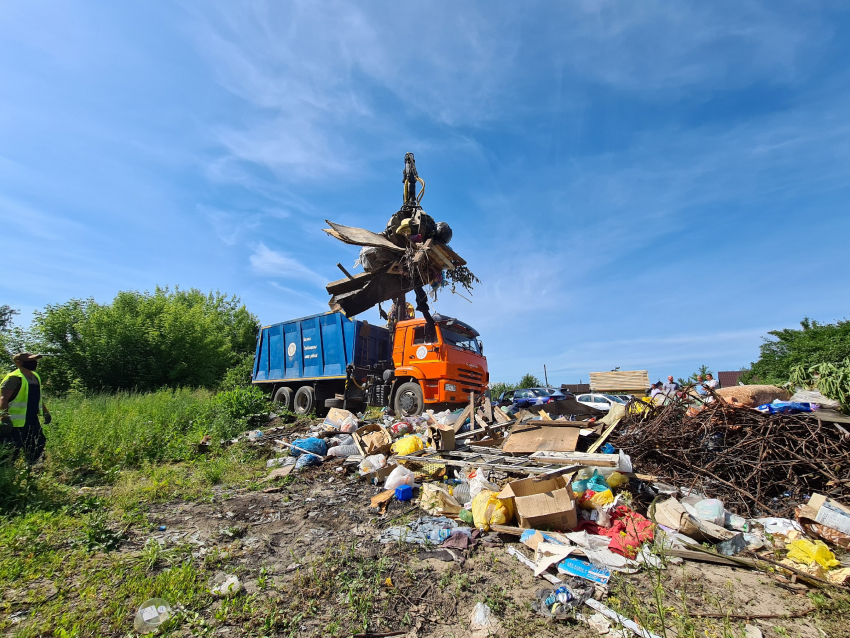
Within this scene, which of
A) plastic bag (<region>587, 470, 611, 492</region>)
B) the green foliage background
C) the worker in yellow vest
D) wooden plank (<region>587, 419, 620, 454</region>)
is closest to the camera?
plastic bag (<region>587, 470, 611, 492</region>)

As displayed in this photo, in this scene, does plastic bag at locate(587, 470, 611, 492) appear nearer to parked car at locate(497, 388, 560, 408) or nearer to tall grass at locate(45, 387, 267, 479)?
tall grass at locate(45, 387, 267, 479)

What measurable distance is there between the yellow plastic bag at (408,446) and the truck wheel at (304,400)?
5.11 m

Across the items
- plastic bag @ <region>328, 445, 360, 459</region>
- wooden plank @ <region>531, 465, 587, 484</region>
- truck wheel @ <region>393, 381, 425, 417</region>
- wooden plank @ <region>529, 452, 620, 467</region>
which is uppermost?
truck wheel @ <region>393, 381, 425, 417</region>

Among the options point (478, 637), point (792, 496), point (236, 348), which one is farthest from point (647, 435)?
point (236, 348)

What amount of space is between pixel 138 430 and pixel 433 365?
17.2 ft

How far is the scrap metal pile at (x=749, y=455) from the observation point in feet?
12.2

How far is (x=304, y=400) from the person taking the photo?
1060 centimetres

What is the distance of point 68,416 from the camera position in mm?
7719

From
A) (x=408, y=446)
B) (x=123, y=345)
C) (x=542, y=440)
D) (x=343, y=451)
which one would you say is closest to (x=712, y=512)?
(x=542, y=440)

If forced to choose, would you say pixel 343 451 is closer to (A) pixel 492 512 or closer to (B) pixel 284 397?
(A) pixel 492 512

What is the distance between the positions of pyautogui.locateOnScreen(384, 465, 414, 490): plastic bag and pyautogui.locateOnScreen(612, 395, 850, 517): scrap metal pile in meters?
2.61

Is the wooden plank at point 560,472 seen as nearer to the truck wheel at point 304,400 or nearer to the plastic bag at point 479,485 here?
the plastic bag at point 479,485

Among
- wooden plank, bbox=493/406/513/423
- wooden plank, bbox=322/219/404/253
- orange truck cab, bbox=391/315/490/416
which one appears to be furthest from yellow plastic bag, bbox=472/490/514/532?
wooden plank, bbox=322/219/404/253

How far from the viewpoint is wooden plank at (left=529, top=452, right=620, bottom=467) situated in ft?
13.1
